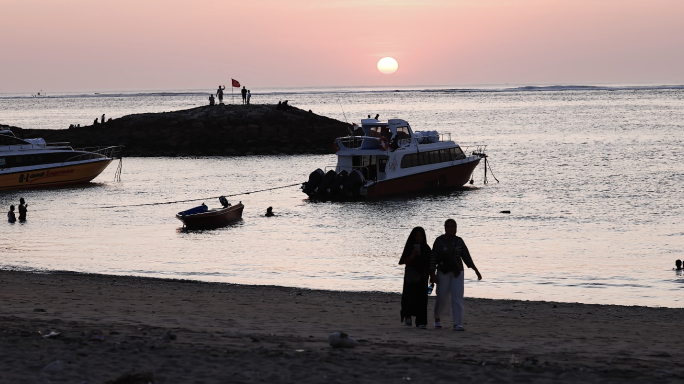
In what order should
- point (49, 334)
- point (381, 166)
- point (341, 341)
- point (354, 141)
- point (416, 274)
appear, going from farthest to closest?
point (354, 141) < point (381, 166) < point (416, 274) < point (49, 334) < point (341, 341)

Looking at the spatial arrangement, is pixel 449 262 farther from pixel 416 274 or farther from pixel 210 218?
pixel 210 218

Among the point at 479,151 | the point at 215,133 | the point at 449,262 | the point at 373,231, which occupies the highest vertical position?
the point at 215,133

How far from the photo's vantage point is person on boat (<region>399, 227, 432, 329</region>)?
1234 centimetres

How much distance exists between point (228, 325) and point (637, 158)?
198ft

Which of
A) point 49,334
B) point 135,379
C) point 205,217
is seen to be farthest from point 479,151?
point 135,379

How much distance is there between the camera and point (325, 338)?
12.0m

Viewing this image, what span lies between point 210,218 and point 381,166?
42.3ft

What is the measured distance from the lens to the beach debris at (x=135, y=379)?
8750 mm

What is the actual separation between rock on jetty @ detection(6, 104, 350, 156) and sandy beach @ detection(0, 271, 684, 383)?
5453 cm

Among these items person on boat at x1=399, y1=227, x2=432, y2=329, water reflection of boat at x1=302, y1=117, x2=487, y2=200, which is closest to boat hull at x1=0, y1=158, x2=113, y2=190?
water reflection of boat at x1=302, y1=117, x2=487, y2=200

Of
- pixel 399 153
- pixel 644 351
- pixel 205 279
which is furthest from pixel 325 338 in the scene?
pixel 399 153

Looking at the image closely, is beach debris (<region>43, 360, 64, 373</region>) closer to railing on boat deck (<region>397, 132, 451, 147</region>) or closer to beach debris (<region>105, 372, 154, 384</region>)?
beach debris (<region>105, 372, 154, 384</region>)

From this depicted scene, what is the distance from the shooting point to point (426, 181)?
45281mm

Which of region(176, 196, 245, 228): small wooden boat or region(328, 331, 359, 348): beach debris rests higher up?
region(328, 331, 359, 348): beach debris
